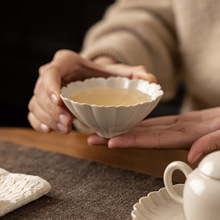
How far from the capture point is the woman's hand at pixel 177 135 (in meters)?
0.66

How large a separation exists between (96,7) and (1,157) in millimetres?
1643

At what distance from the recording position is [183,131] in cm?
77

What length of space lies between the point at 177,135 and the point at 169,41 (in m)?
0.71

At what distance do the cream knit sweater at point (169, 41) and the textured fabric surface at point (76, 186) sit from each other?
482 mm

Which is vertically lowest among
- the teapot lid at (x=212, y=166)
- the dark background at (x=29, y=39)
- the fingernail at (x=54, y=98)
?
the dark background at (x=29, y=39)

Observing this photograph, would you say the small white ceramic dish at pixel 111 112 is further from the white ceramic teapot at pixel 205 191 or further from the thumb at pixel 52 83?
the white ceramic teapot at pixel 205 191

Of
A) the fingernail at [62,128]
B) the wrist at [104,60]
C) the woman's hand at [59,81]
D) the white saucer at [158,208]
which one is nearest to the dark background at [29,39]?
the wrist at [104,60]

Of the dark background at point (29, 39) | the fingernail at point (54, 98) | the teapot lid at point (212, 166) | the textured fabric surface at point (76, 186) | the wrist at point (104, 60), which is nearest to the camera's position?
the teapot lid at point (212, 166)

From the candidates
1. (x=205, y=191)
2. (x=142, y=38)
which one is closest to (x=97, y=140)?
(x=205, y=191)

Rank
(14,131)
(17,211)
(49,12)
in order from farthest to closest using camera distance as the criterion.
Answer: (49,12), (14,131), (17,211)

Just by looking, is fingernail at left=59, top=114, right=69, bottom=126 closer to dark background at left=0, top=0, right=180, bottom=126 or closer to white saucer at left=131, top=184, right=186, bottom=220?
white saucer at left=131, top=184, right=186, bottom=220

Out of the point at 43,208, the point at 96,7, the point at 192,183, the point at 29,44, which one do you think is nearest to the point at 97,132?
the point at 43,208

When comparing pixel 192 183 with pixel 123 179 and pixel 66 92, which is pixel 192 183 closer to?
pixel 123 179

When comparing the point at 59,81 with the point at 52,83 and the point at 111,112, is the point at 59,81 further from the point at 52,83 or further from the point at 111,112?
the point at 111,112
